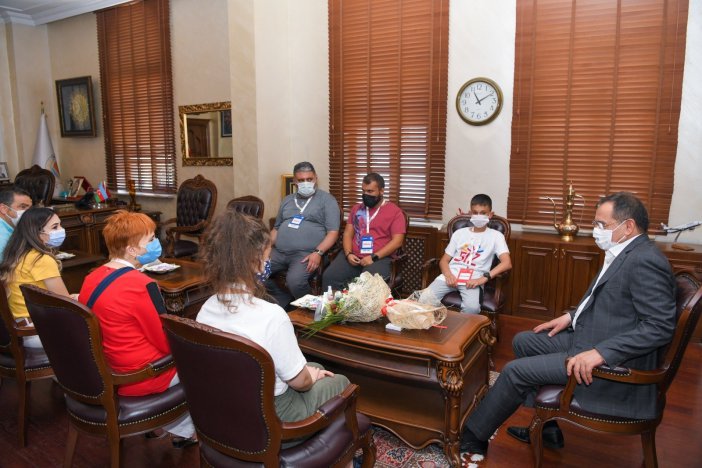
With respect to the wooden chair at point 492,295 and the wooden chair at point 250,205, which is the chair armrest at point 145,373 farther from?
the wooden chair at point 250,205

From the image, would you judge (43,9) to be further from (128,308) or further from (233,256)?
(233,256)

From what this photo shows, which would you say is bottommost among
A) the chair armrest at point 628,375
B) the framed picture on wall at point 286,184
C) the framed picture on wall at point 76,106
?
the chair armrest at point 628,375

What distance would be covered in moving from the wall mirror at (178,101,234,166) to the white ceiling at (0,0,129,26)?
188 cm

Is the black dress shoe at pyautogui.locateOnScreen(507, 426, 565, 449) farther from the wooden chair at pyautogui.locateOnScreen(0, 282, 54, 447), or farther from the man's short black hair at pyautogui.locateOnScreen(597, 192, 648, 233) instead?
the wooden chair at pyautogui.locateOnScreen(0, 282, 54, 447)

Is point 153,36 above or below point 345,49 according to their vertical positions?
above

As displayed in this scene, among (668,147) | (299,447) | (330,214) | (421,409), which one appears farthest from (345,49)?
(299,447)

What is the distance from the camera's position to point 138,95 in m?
6.47

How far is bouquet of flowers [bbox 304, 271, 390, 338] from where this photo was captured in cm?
254

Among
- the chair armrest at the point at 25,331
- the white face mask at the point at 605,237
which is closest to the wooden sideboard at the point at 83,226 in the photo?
the chair armrest at the point at 25,331

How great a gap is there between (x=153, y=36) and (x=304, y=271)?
13.5 ft

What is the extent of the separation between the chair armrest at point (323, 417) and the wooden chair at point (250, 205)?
3.11 meters

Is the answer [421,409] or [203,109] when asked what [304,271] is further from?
[203,109]

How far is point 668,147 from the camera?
12.8ft

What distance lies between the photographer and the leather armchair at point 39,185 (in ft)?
21.2
